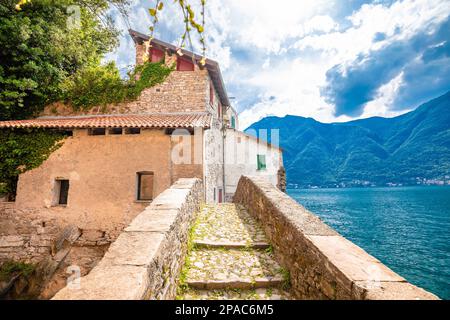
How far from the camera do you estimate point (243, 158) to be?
670 inches

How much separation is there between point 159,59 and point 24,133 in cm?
751

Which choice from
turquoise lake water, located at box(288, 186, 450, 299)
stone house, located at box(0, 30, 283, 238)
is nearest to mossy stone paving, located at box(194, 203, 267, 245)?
stone house, located at box(0, 30, 283, 238)

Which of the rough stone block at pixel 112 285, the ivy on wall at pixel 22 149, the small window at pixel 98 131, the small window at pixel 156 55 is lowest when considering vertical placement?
the rough stone block at pixel 112 285

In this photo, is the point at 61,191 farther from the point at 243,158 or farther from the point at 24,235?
Result: the point at 243,158

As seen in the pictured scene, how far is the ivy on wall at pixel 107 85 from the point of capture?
1167 centimetres

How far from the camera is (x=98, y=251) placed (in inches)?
321

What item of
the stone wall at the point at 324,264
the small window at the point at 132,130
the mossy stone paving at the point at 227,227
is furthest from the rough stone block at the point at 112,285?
the small window at the point at 132,130

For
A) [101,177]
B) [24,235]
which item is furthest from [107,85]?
[24,235]

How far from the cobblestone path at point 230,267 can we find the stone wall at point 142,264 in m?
0.32

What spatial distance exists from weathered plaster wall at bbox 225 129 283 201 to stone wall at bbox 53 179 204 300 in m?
12.7

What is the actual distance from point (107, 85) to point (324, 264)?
13.2 meters

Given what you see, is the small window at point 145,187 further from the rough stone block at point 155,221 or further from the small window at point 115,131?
the rough stone block at point 155,221

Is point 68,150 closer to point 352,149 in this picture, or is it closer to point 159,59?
point 159,59
